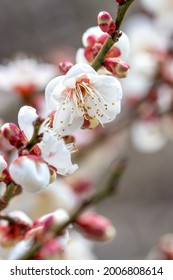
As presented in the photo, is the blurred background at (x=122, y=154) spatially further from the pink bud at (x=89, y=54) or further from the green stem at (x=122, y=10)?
the green stem at (x=122, y=10)

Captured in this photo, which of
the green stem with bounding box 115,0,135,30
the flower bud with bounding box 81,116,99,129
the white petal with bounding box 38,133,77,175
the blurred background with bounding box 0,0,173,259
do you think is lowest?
the white petal with bounding box 38,133,77,175

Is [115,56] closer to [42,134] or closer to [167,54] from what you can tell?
[42,134]

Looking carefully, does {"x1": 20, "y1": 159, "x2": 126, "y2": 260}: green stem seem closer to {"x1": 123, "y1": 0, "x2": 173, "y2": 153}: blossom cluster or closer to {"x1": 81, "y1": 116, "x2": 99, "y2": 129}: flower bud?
{"x1": 81, "y1": 116, "x2": 99, "y2": 129}: flower bud

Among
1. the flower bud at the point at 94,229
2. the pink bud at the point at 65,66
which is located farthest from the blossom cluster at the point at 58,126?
the flower bud at the point at 94,229

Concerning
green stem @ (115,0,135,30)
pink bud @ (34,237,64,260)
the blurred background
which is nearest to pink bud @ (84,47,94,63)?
green stem @ (115,0,135,30)


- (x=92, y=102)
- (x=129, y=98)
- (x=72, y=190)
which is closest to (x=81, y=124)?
(x=92, y=102)

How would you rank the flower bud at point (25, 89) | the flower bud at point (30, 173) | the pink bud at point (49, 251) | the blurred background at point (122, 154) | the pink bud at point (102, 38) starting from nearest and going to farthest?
the flower bud at point (30, 173)
the pink bud at point (102, 38)
the pink bud at point (49, 251)
the flower bud at point (25, 89)
the blurred background at point (122, 154)

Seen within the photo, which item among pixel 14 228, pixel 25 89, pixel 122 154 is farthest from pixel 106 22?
pixel 122 154
